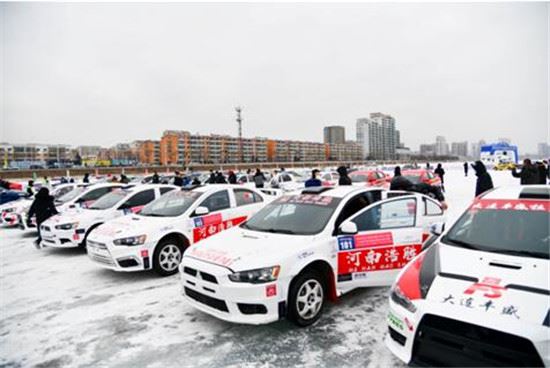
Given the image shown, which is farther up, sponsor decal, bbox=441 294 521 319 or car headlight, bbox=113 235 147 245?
sponsor decal, bbox=441 294 521 319

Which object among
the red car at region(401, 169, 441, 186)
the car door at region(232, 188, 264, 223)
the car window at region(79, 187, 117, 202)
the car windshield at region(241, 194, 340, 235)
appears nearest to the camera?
the car windshield at region(241, 194, 340, 235)

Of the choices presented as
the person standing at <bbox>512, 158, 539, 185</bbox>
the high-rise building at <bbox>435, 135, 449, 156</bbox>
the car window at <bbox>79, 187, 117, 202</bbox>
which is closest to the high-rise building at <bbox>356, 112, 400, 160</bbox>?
the high-rise building at <bbox>435, 135, 449, 156</bbox>

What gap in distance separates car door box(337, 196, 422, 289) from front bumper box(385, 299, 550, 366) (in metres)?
1.43

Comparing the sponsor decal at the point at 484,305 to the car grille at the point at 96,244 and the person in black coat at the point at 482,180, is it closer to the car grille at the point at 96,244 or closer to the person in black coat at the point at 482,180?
the car grille at the point at 96,244

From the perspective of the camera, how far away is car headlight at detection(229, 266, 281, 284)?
3.57 m

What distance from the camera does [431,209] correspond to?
16.8ft

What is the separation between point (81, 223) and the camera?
7.85 meters

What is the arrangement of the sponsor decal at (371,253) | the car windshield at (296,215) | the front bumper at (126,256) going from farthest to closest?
the front bumper at (126,256) < the car windshield at (296,215) < the sponsor decal at (371,253)

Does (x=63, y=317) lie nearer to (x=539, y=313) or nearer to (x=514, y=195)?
(x=539, y=313)

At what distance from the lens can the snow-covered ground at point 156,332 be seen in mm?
3387

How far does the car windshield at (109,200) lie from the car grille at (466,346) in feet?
26.0

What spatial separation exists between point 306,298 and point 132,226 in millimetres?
3649

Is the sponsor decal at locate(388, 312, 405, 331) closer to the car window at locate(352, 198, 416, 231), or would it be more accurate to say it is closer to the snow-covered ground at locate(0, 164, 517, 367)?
the snow-covered ground at locate(0, 164, 517, 367)

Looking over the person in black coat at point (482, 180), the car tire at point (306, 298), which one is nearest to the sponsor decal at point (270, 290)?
the car tire at point (306, 298)
